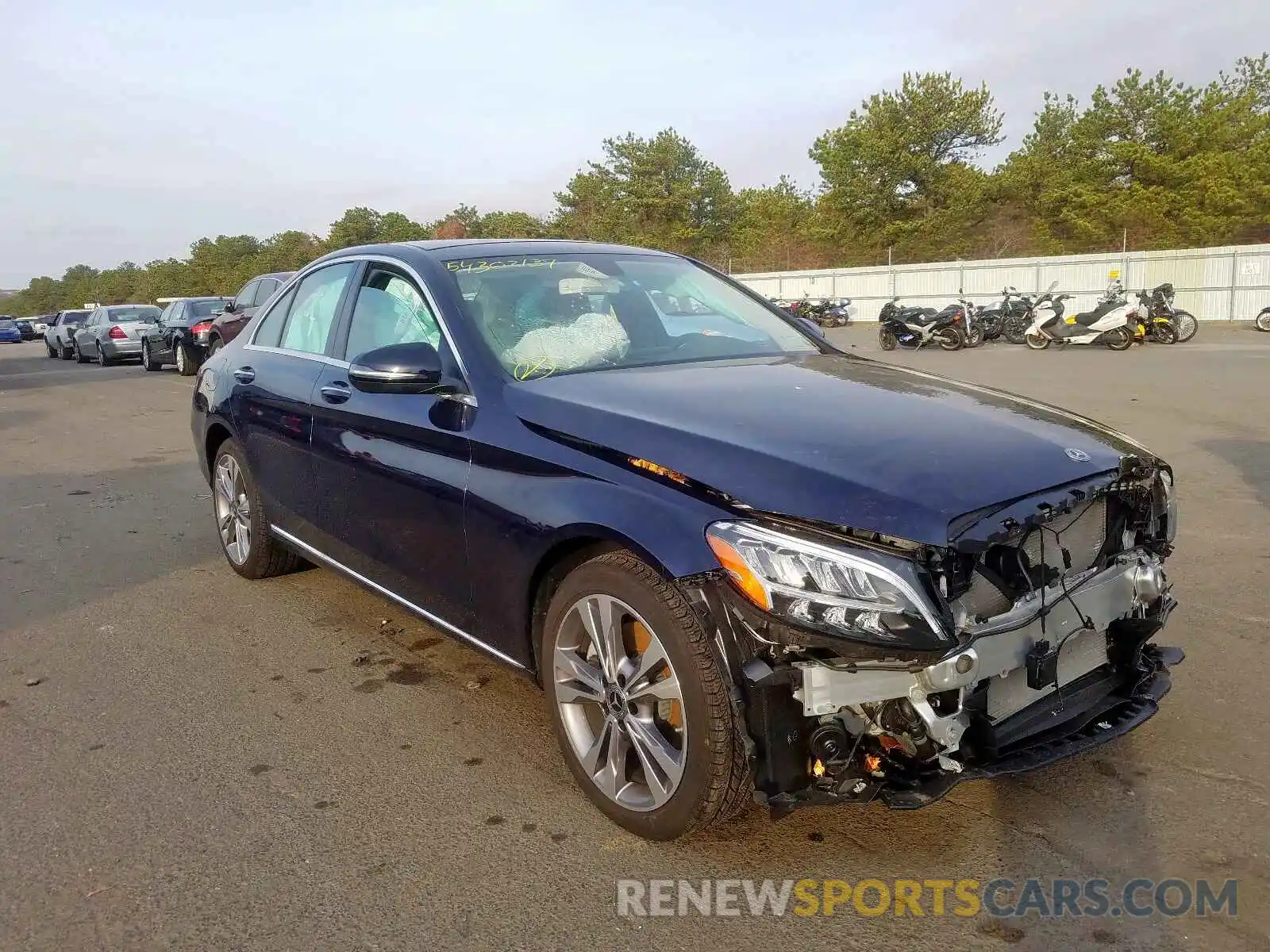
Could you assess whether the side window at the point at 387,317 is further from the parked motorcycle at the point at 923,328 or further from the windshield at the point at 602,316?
the parked motorcycle at the point at 923,328

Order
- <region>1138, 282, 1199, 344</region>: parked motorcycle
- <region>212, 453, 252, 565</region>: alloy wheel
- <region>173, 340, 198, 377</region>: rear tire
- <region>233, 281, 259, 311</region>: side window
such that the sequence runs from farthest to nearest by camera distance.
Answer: <region>1138, 282, 1199, 344</region>: parked motorcycle, <region>173, 340, 198, 377</region>: rear tire, <region>233, 281, 259, 311</region>: side window, <region>212, 453, 252, 565</region>: alloy wheel

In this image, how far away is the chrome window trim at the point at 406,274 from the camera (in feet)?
11.6

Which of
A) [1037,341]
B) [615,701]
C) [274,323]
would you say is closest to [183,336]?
[274,323]

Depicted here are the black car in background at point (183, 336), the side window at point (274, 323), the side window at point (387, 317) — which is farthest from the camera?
the black car in background at point (183, 336)

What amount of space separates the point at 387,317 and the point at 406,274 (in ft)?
0.68

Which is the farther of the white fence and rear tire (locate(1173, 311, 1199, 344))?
the white fence

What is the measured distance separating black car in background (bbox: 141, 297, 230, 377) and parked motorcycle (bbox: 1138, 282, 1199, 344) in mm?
19116

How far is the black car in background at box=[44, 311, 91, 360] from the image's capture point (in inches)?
1200

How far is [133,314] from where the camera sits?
82.6 feet

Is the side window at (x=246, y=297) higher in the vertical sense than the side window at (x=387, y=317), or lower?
higher

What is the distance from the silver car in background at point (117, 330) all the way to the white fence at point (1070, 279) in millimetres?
25083

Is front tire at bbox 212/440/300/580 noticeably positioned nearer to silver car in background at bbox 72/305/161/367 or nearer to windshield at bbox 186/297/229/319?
windshield at bbox 186/297/229/319

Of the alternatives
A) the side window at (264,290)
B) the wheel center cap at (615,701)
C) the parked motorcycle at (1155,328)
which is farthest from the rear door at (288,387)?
the parked motorcycle at (1155,328)

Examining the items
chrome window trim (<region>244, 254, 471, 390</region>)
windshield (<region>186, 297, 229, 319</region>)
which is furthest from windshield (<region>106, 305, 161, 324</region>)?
chrome window trim (<region>244, 254, 471, 390</region>)
